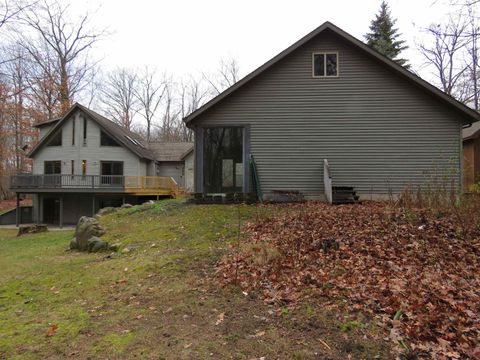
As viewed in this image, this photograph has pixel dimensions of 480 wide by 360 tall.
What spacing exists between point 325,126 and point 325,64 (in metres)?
2.42

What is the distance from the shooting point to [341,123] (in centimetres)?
1438

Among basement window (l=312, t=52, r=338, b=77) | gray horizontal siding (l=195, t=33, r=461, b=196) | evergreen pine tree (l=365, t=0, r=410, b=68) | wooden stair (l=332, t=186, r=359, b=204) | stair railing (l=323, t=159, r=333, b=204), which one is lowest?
wooden stair (l=332, t=186, r=359, b=204)

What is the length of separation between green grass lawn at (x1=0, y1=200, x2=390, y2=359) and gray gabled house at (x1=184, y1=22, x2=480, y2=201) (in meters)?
7.00

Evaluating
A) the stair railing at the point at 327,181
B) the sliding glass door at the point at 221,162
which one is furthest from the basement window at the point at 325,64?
the sliding glass door at the point at 221,162

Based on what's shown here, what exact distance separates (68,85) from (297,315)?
135ft

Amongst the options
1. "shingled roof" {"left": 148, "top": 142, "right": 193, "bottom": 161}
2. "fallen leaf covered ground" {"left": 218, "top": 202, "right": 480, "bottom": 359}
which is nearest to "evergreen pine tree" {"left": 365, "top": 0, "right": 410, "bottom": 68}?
"shingled roof" {"left": 148, "top": 142, "right": 193, "bottom": 161}

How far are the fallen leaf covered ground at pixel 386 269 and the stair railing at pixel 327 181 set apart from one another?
160 inches

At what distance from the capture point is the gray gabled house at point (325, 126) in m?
14.1

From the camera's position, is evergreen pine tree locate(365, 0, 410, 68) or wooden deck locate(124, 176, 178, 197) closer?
wooden deck locate(124, 176, 178, 197)

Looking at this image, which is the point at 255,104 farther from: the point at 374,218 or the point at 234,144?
Answer: the point at 374,218

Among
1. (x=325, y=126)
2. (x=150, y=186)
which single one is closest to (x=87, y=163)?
(x=150, y=186)

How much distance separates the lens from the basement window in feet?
47.4

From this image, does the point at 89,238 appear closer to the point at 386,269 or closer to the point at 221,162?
the point at 221,162

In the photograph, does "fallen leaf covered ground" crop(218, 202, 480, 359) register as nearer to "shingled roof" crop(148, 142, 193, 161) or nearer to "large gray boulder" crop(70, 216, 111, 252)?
"large gray boulder" crop(70, 216, 111, 252)
